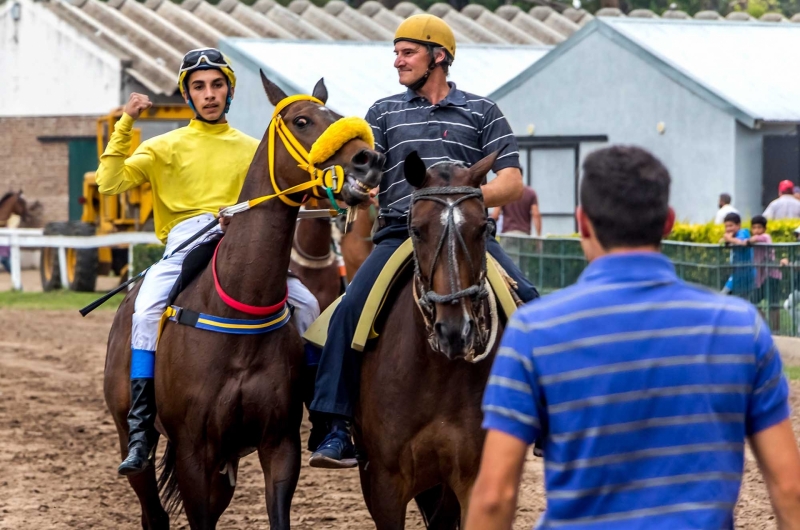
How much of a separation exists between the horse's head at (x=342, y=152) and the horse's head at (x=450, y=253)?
0.35 metres

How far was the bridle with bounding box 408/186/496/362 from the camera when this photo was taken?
192 inches

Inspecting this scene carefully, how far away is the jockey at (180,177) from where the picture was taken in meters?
6.33

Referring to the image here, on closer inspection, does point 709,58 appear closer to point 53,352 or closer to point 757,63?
point 757,63

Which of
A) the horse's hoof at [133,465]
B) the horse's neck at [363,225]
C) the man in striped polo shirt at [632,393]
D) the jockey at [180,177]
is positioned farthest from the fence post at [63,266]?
the man in striped polo shirt at [632,393]

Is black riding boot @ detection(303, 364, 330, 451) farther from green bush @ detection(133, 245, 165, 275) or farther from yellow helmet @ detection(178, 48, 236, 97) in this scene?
green bush @ detection(133, 245, 165, 275)

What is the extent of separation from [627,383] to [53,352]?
1410 centimetres

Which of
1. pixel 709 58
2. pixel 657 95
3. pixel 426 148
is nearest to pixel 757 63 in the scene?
pixel 709 58

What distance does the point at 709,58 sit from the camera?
23.4 m

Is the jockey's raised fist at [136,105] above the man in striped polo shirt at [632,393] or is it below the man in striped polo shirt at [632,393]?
above

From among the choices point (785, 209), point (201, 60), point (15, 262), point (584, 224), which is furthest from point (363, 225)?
point (15, 262)

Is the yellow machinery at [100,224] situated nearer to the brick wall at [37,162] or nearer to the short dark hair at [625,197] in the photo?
the brick wall at [37,162]

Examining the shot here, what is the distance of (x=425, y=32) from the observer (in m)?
5.96

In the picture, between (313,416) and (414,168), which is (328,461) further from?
(414,168)

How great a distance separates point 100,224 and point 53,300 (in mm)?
2781
